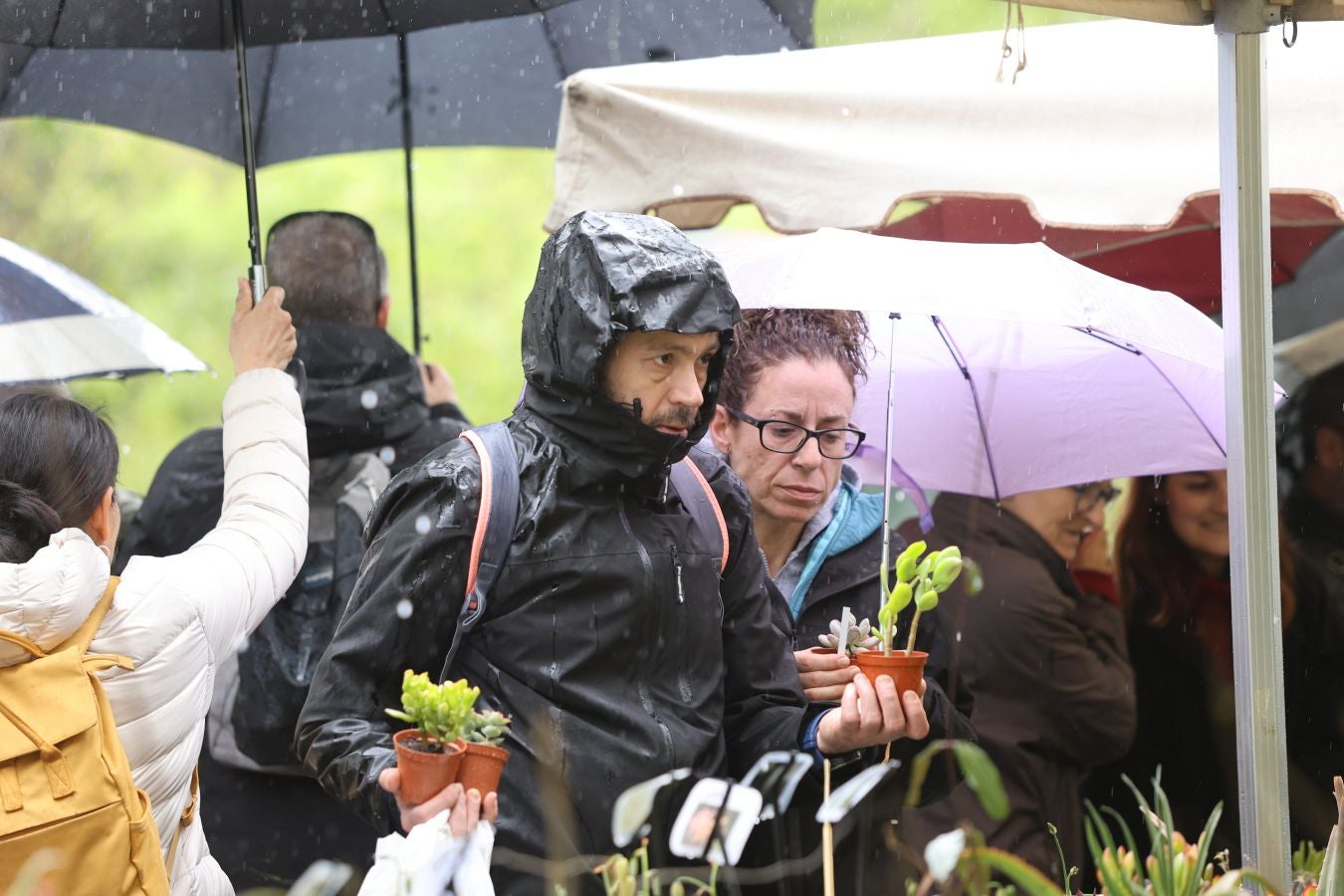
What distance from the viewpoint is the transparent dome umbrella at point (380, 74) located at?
414 centimetres

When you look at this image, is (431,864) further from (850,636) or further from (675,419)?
(850,636)

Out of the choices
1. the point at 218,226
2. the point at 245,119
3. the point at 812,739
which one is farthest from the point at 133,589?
the point at 218,226

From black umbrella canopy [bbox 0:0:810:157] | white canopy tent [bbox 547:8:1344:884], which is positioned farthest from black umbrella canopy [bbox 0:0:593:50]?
white canopy tent [bbox 547:8:1344:884]

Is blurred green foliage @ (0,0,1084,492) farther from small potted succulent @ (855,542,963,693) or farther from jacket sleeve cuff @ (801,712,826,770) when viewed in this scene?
small potted succulent @ (855,542,963,693)

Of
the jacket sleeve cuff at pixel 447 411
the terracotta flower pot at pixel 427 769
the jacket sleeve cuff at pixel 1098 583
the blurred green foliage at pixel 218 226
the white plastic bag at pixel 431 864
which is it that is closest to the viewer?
the white plastic bag at pixel 431 864

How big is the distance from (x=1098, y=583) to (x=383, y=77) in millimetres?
2589

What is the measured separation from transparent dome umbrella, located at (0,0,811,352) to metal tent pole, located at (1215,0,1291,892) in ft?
7.42

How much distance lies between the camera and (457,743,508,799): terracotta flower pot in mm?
1759

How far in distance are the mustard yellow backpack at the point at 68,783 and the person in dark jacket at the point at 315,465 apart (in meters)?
1.50

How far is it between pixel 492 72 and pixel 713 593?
3008 millimetres

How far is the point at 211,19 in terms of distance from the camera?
3898 mm

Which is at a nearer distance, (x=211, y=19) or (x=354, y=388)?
(x=354, y=388)

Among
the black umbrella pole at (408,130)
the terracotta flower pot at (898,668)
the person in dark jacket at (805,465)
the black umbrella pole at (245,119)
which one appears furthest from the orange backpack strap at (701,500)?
the black umbrella pole at (408,130)

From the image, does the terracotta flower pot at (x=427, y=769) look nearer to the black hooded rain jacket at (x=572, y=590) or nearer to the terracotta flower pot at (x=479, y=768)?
the terracotta flower pot at (x=479, y=768)
